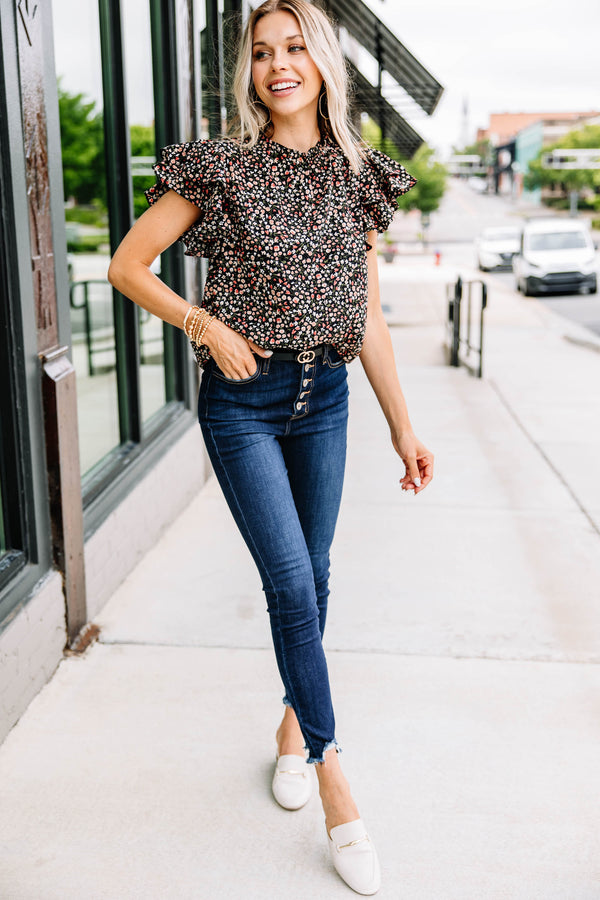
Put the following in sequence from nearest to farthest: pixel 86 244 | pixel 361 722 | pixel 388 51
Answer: pixel 361 722 < pixel 86 244 < pixel 388 51

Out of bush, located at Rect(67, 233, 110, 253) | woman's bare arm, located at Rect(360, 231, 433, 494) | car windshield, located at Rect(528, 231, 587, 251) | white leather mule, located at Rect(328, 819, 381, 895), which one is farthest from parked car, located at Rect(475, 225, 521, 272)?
white leather mule, located at Rect(328, 819, 381, 895)

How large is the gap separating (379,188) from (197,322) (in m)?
0.58

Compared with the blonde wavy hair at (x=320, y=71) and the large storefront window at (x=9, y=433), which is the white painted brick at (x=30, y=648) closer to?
the large storefront window at (x=9, y=433)

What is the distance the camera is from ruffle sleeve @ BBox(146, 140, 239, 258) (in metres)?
2.12

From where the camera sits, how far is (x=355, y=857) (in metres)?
2.27

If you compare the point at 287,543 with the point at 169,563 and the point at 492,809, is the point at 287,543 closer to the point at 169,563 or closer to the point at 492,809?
the point at 492,809

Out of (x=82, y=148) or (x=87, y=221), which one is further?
(x=82, y=148)

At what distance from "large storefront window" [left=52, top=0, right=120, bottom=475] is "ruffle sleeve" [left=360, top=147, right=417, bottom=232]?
2376 mm

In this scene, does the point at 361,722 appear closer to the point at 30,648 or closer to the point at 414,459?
the point at 414,459

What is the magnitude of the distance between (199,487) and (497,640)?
2.54 metres

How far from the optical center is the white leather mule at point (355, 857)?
224 centimetres

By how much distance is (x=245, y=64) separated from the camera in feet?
7.37

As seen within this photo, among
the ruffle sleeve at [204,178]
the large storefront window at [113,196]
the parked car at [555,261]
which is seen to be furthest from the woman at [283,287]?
the parked car at [555,261]

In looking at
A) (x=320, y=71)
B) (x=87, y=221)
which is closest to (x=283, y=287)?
(x=320, y=71)
